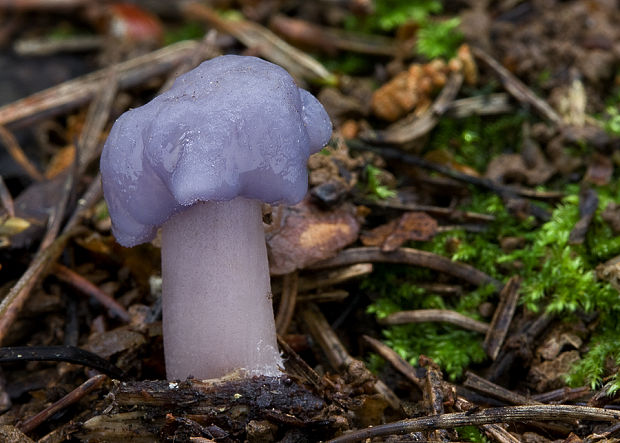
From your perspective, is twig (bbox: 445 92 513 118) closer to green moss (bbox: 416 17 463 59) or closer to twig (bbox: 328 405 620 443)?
green moss (bbox: 416 17 463 59)

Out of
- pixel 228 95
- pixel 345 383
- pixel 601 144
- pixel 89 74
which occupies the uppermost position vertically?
pixel 89 74

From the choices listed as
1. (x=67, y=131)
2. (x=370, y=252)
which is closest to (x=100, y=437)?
(x=370, y=252)

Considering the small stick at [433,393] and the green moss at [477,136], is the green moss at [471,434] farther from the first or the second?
the green moss at [477,136]

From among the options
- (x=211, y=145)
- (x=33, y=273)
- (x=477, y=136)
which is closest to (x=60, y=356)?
(x=33, y=273)

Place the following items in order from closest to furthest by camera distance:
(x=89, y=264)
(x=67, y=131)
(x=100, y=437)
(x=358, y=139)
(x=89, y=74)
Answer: (x=100, y=437)
(x=89, y=264)
(x=358, y=139)
(x=67, y=131)
(x=89, y=74)

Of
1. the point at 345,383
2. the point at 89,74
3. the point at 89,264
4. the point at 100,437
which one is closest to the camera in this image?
the point at 100,437

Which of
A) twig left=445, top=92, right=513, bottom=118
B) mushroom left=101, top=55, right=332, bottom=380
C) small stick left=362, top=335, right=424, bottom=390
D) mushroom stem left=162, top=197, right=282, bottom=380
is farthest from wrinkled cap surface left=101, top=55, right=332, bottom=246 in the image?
twig left=445, top=92, right=513, bottom=118

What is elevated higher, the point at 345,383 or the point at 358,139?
the point at 358,139

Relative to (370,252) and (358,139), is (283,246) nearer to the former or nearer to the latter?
(370,252)
